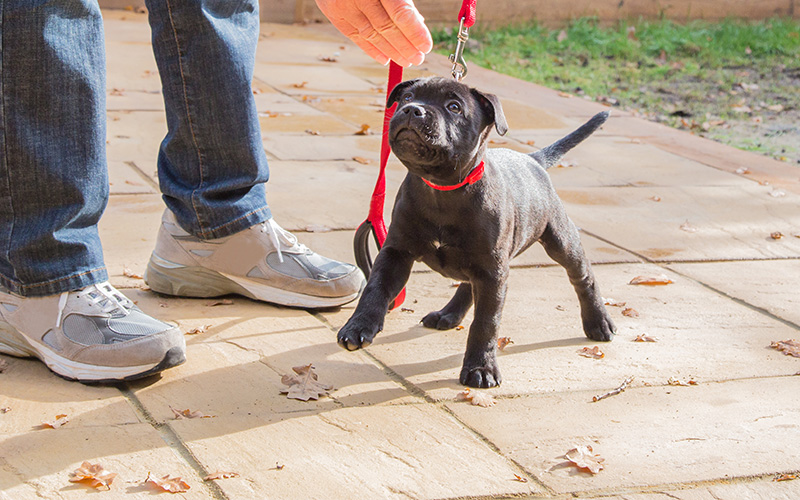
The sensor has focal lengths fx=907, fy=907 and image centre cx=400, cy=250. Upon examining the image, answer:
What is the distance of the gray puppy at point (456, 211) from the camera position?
247cm

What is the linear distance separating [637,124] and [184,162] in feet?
15.0

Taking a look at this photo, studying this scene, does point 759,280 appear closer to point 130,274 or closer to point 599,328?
point 599,328

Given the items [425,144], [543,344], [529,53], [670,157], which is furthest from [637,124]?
[425,144]

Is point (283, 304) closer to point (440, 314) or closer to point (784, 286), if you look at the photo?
point (440, 314)

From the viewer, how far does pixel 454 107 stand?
2.52 meters

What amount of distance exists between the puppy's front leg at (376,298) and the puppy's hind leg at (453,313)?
0.41m

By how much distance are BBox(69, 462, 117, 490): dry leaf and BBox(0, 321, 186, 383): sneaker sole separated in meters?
0.49

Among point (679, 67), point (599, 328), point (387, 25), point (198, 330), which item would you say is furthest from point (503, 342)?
point (679, 67)

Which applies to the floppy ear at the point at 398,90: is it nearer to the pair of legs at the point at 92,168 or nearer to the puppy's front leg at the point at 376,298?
the puppy's front leg at the point at 376,298

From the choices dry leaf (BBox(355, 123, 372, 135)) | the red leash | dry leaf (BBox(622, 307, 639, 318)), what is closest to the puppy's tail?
the red leash

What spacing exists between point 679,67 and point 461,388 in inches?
306

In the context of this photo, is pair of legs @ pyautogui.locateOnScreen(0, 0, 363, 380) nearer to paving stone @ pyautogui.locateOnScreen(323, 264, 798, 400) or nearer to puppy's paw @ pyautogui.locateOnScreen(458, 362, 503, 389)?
paving stone @ pyautogui.locateOnScreen(323, 264, 798, 400)

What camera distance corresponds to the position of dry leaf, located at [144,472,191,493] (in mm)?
2010

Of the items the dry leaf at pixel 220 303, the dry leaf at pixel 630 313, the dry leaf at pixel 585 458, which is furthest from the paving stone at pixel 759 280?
the dry leaf at pixel 220 303
